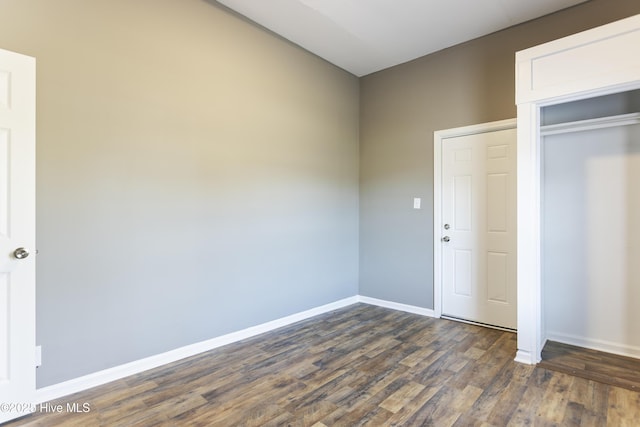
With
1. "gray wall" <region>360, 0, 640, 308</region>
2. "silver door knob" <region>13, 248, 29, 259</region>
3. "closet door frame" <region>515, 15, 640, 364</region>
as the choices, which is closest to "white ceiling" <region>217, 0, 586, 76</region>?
"gray wall" <region>360, 0, 640, 308</region>

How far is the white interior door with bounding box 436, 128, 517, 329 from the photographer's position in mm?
3389

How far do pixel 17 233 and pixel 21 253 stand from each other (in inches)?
4.6

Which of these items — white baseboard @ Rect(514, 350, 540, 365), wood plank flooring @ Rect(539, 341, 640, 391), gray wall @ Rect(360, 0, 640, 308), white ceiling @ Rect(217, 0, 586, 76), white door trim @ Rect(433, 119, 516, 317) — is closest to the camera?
wood plank flooring @ Rect(539, 341, 640, 391)

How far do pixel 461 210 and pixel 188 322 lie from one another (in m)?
2.94

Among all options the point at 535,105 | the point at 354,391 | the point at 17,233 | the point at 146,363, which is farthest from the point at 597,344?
the point at 17,233

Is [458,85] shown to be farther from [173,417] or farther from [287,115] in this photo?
[173,417]

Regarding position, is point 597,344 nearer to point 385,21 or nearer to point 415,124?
point 415,124

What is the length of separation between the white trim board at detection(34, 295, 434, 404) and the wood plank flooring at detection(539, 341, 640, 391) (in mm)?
1281

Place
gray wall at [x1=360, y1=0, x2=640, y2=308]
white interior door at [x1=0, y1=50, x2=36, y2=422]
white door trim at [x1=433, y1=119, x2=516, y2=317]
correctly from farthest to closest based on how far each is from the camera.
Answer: white door trim at [x1=433, y1=119, x2=516, y2=317] → gray wall at [x1=360, y1=0, x2=640, y2=308] → white interior door at [x1=0, y1=50, x2=36, y2=422]

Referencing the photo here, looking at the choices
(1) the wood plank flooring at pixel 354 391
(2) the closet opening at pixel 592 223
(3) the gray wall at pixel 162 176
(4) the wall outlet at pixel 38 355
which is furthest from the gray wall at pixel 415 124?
(4) the wall outlet at pixel 38 355

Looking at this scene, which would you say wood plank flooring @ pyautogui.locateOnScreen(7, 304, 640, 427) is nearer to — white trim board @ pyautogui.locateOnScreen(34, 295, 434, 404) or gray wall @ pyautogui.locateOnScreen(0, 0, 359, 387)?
white trim board @ pyautogui.locateOnScreen(34, 295, 434, 404)

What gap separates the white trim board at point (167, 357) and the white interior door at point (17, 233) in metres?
0.20

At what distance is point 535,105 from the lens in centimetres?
264

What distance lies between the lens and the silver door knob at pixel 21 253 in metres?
1.91
